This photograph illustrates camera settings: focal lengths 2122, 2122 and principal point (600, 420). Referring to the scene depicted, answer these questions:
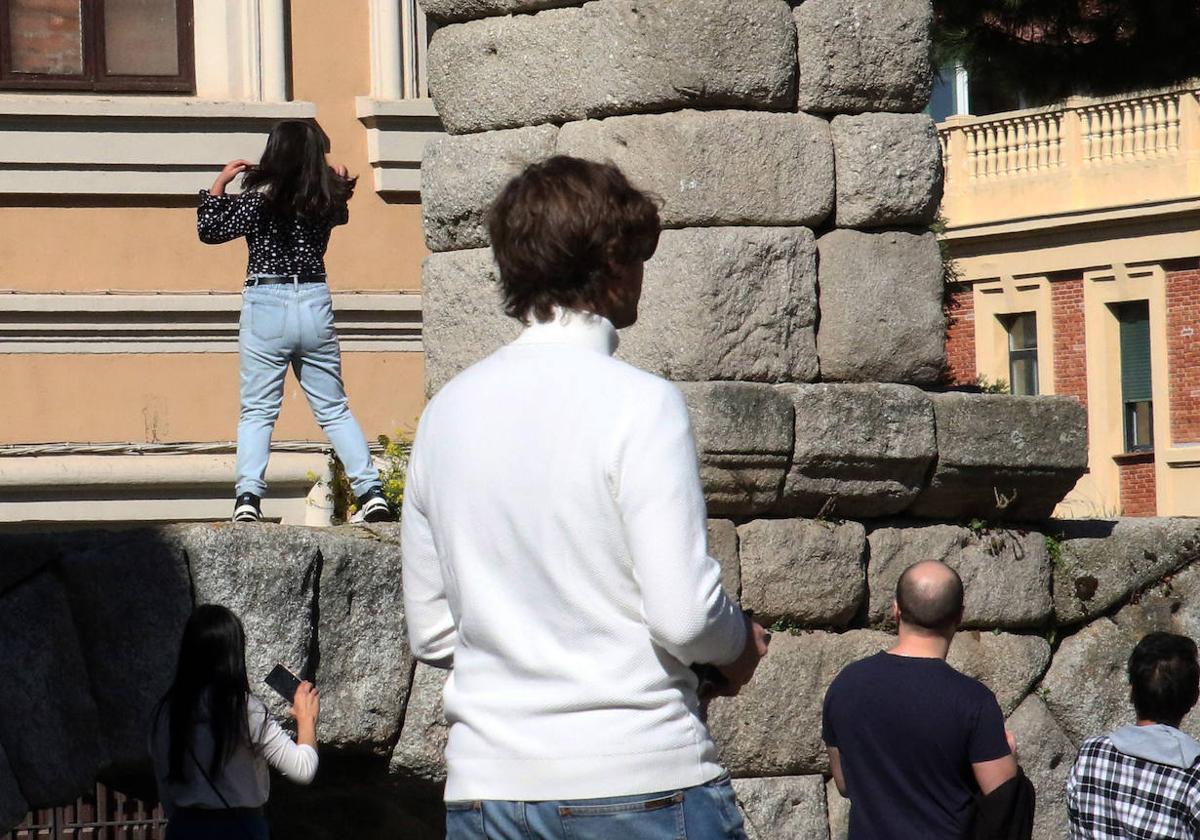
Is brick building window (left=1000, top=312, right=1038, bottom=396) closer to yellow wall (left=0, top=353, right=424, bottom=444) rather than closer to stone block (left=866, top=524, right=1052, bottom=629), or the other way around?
yellow wall (left=0, top=353, right=424, bottom=444)

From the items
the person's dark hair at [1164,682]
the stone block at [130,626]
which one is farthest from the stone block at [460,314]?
the person's dark hair at [1164,682]

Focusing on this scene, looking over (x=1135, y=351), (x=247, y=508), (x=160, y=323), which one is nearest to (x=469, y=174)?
(x=247, y=508)

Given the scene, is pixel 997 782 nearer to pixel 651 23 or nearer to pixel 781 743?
pixel 781 743

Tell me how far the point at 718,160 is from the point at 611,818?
3.17m

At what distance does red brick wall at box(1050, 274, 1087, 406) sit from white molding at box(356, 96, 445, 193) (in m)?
20.1

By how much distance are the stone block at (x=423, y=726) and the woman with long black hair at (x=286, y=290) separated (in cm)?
84

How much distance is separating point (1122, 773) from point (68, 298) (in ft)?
20.2

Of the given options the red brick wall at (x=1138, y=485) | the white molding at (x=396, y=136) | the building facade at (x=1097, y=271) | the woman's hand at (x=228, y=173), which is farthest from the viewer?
the red brick wall at (x=1138, y=485)

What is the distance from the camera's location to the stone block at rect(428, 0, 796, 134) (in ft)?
20.1

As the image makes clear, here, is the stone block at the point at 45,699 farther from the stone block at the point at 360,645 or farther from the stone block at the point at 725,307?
the stone block at the point at 725,307

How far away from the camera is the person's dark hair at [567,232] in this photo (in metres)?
3.46

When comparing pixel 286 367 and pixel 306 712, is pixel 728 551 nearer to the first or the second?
pixel 306 712

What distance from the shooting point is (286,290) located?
22.4 feet

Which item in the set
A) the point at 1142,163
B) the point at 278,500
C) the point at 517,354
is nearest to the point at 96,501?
the point at 278,500
